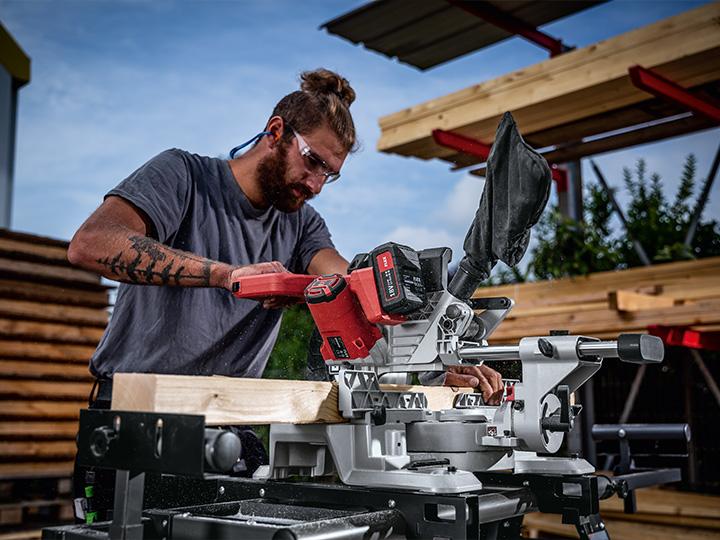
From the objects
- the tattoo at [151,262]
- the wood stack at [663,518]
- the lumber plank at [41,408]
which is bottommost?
the wood stack at [663,518]

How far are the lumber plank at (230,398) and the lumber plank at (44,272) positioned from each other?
5.21 meters

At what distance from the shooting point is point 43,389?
6.30 metres

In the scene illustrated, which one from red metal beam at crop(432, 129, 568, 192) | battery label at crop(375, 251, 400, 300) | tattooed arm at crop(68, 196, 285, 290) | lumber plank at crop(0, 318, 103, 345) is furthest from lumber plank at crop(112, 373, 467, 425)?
lumber plank at crop(0, 318, 103, 345)

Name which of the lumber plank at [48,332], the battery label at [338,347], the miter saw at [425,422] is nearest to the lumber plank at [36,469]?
the lumber plank at [48,332]

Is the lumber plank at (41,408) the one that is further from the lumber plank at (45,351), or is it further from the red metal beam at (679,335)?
the red metal beam at (679,335)

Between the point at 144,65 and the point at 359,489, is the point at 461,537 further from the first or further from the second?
the point at 144,65

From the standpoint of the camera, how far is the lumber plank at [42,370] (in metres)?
6.14

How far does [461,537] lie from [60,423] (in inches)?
221

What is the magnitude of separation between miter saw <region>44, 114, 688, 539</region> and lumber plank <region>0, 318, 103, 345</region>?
186 inches

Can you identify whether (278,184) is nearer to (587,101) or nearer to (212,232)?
(212,232)

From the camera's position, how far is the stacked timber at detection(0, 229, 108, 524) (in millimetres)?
6109

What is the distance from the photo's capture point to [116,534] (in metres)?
1.45

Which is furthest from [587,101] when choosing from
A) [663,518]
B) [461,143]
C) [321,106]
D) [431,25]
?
[321,106]

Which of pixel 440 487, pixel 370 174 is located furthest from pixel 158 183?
pixel 440 487
